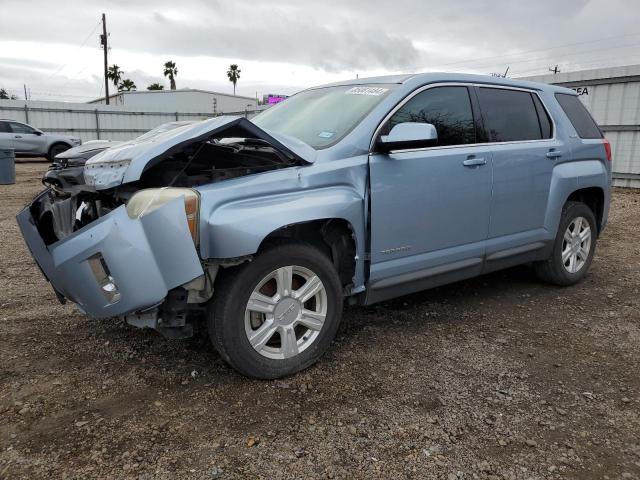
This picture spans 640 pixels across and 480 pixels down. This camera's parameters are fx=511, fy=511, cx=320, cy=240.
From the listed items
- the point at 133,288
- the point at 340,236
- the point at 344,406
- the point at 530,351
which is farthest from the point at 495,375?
the point at 133,288

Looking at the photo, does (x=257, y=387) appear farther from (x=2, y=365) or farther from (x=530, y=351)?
(x=530, y=351)

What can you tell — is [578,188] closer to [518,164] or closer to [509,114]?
[518,164]

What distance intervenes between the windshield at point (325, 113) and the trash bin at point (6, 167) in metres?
11.3

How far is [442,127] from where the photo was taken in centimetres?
365

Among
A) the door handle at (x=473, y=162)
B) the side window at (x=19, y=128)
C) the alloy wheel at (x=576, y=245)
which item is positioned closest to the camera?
the door handle at (x=473, y=162)

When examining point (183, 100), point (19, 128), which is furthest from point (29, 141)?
point (183, 100)

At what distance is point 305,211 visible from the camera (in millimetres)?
2881

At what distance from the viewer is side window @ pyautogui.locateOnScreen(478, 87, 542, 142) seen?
398 cm

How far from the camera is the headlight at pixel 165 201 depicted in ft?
8.19

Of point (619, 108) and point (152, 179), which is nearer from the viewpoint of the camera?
point (152, 179)

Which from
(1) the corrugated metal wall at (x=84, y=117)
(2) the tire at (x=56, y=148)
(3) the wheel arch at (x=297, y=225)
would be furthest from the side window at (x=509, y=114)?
(1) the corrugated metal wall at (x=84, y=117)

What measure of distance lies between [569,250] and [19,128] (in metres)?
19.6

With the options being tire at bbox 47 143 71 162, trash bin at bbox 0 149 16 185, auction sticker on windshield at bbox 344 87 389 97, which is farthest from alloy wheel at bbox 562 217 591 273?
tire at bbox 47 143 71 162

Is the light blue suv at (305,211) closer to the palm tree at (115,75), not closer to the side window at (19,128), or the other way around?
the side window at (19,128)
